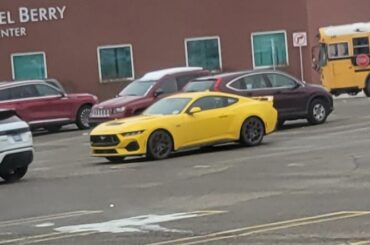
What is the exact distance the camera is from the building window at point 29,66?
4197 centimetres

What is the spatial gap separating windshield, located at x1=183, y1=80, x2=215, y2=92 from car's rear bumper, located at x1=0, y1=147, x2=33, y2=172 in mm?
8219

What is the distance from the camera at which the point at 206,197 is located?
13.0 m

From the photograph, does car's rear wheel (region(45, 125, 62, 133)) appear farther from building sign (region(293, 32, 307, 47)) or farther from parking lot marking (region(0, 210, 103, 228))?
parking lot marking (region(0, 210, 103, 228))

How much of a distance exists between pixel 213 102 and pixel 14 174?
16.4 feet

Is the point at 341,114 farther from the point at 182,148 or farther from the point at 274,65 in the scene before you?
the point at 274,65

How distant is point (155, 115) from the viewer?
1970cm

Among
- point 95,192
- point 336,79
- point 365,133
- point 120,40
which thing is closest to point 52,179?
point 95,192

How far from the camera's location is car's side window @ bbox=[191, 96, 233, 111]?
793 inches

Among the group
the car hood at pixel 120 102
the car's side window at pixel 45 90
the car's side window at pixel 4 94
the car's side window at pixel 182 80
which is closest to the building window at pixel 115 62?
the car's side window at pixel 45 90

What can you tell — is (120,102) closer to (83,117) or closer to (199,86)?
(199,86)

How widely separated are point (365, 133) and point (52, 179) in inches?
318

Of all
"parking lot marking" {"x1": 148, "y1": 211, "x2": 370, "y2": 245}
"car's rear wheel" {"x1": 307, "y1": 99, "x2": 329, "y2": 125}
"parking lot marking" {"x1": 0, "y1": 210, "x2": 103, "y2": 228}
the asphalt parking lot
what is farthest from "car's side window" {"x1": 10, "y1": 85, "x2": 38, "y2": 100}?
"parking lot marking" {"x1": 148, "y1": 211, "x2": 370, "y2": 245}

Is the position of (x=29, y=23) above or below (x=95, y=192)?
above

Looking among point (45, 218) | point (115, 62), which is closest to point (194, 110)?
point (45, 218)
